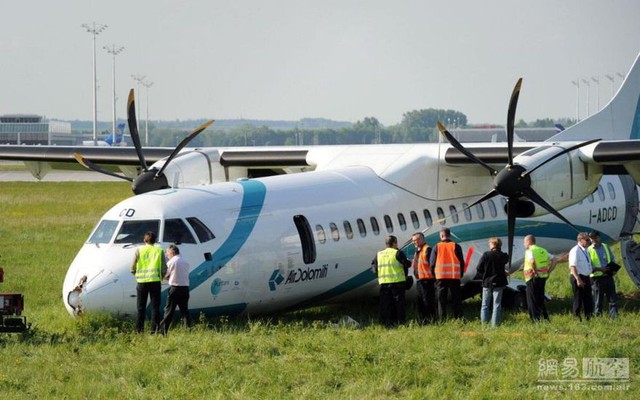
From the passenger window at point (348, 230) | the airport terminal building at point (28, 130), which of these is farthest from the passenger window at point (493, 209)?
the airport terminal building at point (28, 130)

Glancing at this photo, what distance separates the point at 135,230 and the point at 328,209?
11.4ft

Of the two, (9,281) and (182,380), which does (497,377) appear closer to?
(182,380)

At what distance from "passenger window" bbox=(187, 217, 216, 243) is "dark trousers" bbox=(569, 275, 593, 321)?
5.99 meters

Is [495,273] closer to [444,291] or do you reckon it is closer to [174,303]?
[444,291]

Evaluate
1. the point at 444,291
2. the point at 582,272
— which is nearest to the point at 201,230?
the point at 444,291

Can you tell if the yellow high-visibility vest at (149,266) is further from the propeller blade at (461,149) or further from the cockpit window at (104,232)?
the propeller blade at (461,149)

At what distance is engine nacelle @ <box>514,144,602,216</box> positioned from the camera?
17844 millimetres

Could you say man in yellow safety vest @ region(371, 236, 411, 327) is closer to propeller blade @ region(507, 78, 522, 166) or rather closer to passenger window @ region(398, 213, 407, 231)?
passenger window @ region(398, 213, 407, 231)

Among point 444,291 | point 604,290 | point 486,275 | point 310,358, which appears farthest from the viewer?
point 604,290

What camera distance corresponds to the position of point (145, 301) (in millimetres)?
14484

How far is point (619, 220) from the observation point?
75.7 feet

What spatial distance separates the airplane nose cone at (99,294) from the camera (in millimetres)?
14422

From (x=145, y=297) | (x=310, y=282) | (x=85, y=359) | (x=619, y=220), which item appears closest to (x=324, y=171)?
(x=310, y=282)

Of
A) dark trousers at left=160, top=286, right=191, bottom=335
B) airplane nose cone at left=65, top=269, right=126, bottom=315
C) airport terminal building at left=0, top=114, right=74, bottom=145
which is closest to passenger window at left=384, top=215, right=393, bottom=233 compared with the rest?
dark trousers at left=160, top=286, right=191, bottom=335
